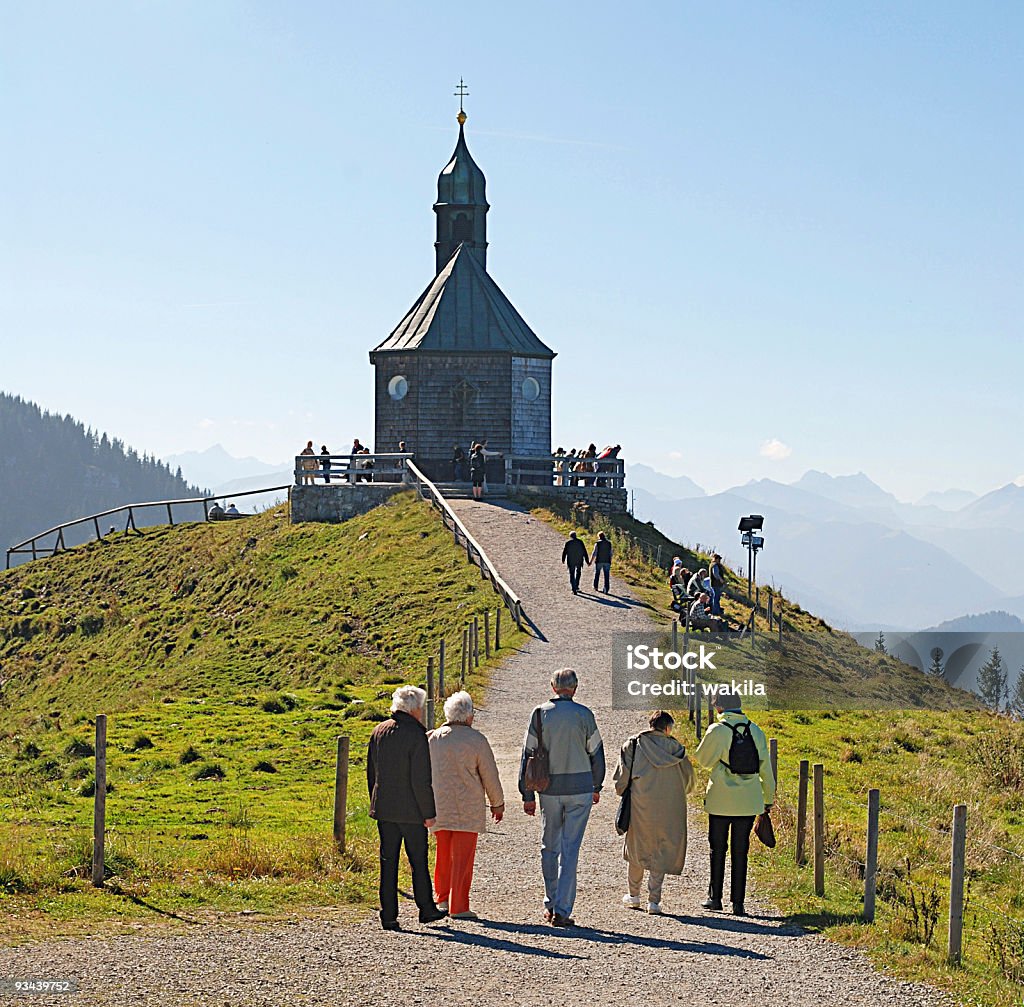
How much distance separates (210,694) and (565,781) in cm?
2225

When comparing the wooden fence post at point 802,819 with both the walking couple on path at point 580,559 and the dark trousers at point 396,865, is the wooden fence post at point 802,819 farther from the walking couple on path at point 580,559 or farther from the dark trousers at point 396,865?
the walking couple on path at point 580,559

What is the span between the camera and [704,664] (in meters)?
29.9

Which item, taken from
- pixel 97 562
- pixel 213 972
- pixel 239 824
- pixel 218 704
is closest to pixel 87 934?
pixel 213 972

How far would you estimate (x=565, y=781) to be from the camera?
519 inches

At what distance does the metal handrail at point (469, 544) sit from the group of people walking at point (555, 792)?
60.6 ft

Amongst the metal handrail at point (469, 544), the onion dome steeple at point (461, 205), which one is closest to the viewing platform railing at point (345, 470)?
the metal handrail at point (469, 544)

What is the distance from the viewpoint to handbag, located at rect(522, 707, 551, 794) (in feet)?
43.2

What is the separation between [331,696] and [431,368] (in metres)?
A: 27.0

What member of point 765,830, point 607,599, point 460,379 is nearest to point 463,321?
point 460,379

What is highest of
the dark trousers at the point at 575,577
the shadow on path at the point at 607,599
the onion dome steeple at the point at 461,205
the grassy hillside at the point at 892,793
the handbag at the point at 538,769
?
the onion dome steeple at the point at 461,205

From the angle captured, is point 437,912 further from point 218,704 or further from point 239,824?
point 218,704

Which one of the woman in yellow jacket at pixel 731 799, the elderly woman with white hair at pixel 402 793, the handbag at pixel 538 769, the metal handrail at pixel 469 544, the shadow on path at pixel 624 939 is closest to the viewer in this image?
the shadow on path at pixel 624 939

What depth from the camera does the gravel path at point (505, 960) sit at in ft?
36.2

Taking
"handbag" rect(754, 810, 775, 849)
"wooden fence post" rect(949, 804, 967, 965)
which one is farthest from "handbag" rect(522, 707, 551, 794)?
"wooden fence post" rect(949, 804, 967, 965)
